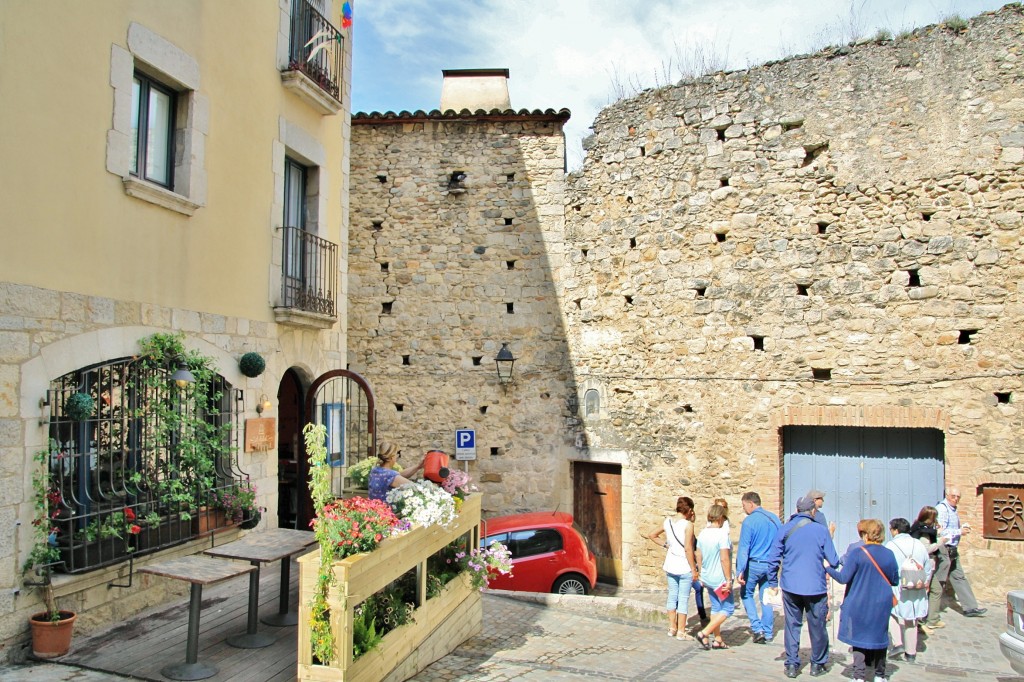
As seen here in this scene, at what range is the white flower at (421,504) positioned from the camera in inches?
233

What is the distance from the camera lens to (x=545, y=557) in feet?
33.3

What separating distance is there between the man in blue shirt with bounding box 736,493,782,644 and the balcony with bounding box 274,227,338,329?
517cm

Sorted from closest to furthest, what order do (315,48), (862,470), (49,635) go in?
(49,635) < (315,48) < (862,470)

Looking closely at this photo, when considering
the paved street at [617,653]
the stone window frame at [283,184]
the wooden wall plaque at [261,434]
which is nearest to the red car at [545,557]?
the paved street at [617,653]

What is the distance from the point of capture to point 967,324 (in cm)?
921

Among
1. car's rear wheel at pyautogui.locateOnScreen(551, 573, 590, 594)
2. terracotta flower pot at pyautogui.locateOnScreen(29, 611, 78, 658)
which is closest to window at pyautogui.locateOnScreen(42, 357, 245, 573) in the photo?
terracotta flower pot at pyautogui.locateOnScreen(29, 611, 78, 658)

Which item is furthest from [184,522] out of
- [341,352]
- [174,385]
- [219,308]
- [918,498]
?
[918,498]

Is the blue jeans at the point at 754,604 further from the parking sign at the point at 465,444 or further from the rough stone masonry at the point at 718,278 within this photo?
the parking sign at the point at 465,444

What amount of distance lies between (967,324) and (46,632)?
976 cm

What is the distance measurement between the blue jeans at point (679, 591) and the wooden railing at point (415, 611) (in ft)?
6.18

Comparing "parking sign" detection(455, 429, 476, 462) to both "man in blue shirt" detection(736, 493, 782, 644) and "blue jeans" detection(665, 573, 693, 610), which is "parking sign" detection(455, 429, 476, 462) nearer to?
"blue jeans" detection(665, 573, 693, 610)

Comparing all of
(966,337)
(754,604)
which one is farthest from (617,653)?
(966,337)

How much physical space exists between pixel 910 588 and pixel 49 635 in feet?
22.9

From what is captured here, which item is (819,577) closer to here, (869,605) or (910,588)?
(869,605)
